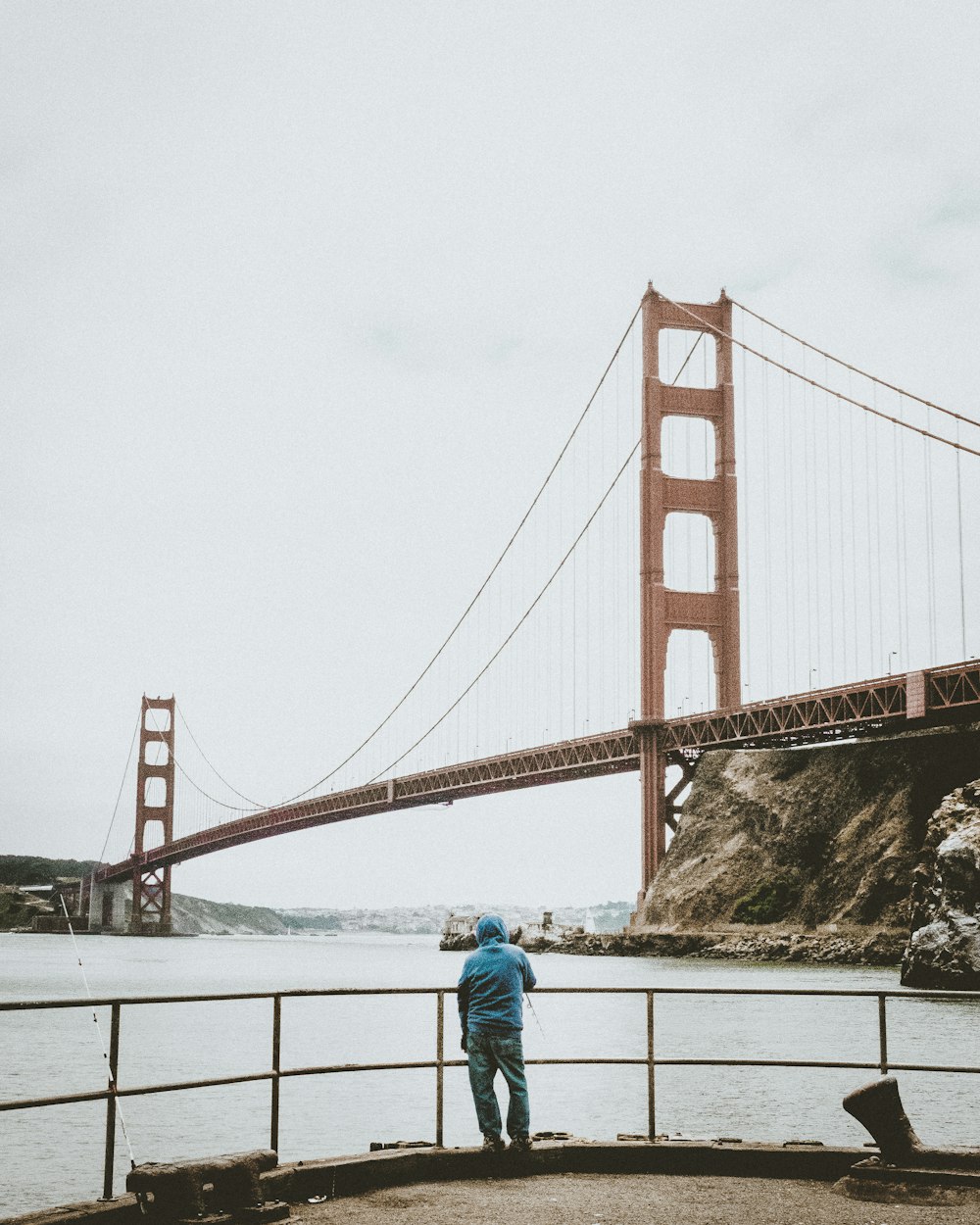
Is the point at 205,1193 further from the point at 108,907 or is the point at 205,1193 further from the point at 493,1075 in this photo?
the point at 108,907

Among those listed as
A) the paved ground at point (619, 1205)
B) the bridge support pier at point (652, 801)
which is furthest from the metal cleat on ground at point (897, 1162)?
the bridge support pier at point (652, 801)

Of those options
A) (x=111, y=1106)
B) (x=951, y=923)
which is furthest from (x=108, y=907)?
(x=111, y=1106)

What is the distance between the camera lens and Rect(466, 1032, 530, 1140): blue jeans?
23.6 ft

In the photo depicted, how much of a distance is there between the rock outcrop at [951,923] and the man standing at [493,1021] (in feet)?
91.4

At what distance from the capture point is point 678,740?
189 feet

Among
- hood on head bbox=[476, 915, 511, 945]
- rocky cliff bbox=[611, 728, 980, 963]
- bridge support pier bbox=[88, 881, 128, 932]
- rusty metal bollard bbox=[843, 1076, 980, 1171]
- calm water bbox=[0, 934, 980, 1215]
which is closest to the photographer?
rusty metal bollard bbox=[843, 1076, 980, 1171]

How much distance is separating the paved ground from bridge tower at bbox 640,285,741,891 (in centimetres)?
5012

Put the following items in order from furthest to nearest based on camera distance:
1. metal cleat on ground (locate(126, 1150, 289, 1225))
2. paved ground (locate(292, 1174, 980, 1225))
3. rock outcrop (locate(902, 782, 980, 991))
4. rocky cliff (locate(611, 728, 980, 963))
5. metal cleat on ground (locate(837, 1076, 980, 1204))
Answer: rocky cliff (locate(611, 728, 980, 963)) → rock outcrop (locate(902, 782, 980, 991)) → metal cleat on ground (locate(837, 1076, 980, 1204)) → paved ground (locate(292, 1174, 980, 1225)) → metal cleat on ground (locate(126, 1150, 289, 1225))

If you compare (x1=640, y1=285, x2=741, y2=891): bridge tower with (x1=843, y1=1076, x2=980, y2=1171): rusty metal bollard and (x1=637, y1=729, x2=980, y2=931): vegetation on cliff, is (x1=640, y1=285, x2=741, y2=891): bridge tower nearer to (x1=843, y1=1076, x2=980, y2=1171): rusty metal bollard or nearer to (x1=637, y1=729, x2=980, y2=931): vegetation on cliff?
(x1=637, y1=729, x2=980, y2=931): vegetation on cliff

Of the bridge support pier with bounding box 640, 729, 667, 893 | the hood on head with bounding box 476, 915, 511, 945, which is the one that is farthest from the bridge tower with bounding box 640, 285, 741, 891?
the hood on head with bounding box 476, 915, 511, 945

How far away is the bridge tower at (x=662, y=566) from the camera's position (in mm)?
57281

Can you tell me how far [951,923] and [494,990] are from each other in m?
29.8

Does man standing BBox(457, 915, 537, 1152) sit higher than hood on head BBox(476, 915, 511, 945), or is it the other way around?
hood on head BBox(476, 915, 511, 945)

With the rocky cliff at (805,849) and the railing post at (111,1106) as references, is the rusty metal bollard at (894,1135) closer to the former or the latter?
the railing post at (111,1106)
